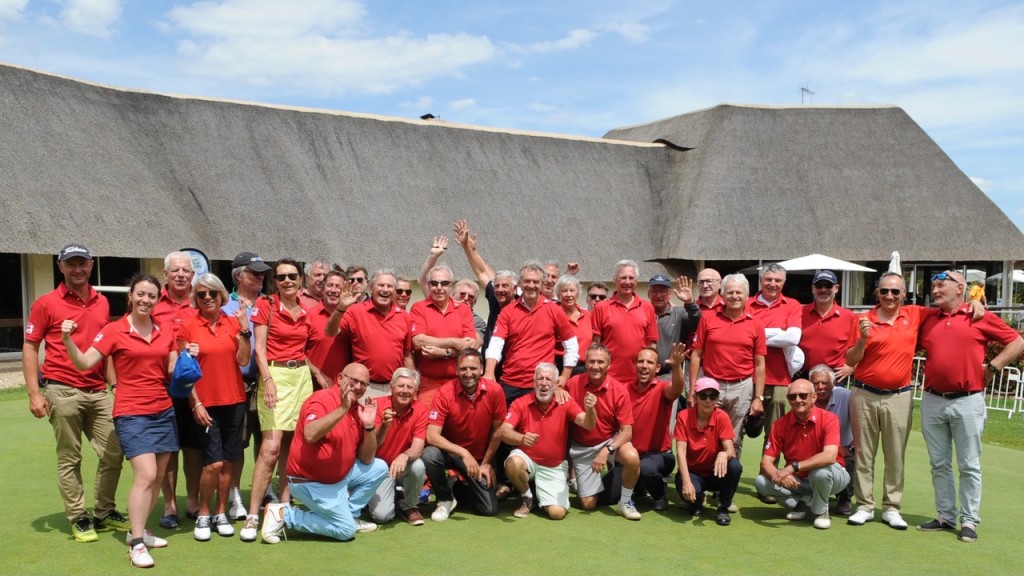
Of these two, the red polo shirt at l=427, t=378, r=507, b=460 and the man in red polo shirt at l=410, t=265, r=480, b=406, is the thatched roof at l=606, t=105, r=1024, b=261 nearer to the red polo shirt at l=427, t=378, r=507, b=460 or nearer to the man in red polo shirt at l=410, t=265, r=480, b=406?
the man in red polo shirt at l=410, t=265, r=480, b=406

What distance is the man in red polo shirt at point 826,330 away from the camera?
20.9 ft

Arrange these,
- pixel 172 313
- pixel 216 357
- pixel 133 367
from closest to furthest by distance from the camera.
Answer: pixel 133 367, pixel 216 357, pixel 172 313

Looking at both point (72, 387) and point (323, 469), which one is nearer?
point (72, 387)

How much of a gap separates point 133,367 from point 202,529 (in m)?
1.20

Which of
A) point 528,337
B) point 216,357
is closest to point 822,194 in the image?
point 528,337

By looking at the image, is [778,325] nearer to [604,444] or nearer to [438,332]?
[604,444]

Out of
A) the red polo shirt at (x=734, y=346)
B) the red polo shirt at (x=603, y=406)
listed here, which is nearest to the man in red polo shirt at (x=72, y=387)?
the red polo shirt at (x=603, y=406)

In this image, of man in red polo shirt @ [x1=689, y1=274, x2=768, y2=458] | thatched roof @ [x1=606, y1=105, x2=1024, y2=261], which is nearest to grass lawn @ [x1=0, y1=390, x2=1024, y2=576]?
man in red polo shirt @ [x1=689, y1=274, x2=768, y2=458]

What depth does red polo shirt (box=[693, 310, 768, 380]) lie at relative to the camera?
246 inches

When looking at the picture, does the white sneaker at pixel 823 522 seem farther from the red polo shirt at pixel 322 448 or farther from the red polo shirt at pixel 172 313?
the red polo shirt at pixel 172 313

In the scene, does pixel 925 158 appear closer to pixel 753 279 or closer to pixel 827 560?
pixel 753 279

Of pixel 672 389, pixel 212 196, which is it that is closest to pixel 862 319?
pixel 672 389

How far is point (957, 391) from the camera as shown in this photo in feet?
18.5

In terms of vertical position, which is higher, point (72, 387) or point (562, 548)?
point (72, 387)
